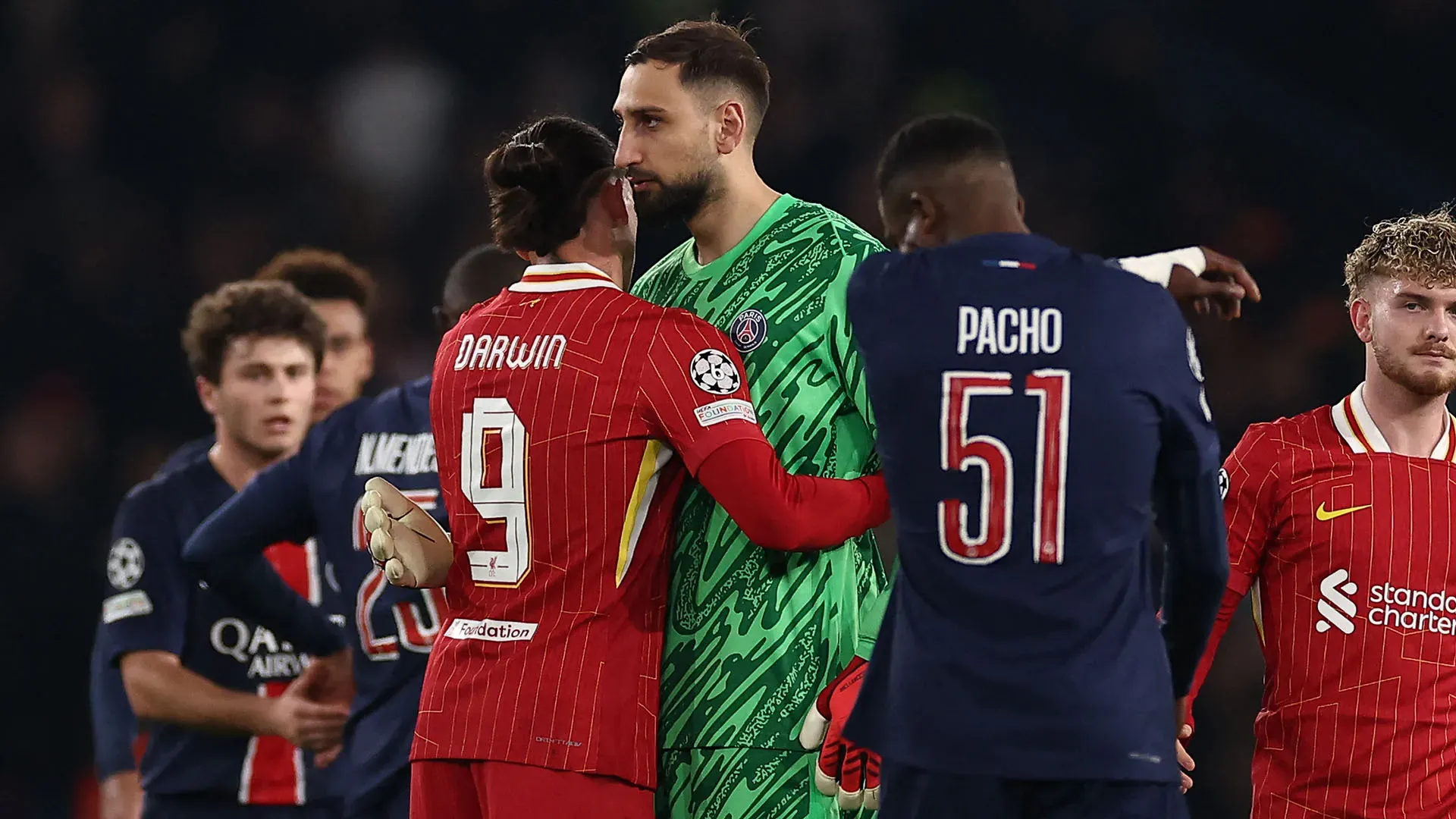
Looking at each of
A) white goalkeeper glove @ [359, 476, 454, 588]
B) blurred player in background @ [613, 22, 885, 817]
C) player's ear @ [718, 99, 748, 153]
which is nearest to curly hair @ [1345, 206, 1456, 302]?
blurred player in background @ [613, 22, 885, 817]

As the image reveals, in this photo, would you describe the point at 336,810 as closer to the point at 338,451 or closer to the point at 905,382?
the point at 338,451

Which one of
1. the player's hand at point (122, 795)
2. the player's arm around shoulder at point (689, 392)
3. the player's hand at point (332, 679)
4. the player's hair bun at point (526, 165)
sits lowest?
the player's hand at point (122, 795)

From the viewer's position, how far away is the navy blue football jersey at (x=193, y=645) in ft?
17.0

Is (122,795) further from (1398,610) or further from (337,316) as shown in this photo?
(1398,610)

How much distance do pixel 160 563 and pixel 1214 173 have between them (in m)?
5.41

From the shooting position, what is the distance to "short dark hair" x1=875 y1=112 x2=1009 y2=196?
2904 millimetres

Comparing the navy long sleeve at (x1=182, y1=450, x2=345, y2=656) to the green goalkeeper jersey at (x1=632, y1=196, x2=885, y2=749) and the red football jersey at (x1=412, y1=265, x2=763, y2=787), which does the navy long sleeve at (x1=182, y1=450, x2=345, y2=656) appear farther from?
the green goalkeeper jersey at (x1=632, y1=196, x2=885, y2=749)

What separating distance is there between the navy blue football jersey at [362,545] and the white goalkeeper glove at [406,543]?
1225 millimetres

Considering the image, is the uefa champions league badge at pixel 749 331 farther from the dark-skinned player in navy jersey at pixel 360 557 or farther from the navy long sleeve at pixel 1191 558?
the dark-skinned player in navy jersey at pixel 360 557

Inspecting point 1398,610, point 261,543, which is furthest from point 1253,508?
point 261,543

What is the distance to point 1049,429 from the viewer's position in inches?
106

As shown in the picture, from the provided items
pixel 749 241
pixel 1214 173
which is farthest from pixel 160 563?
pixel 1214 173

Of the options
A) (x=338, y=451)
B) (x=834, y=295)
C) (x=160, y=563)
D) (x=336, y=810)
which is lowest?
(x=336, y=810)

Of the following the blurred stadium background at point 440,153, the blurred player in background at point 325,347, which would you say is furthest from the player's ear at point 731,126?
the blurred stadium background at point 440,153
